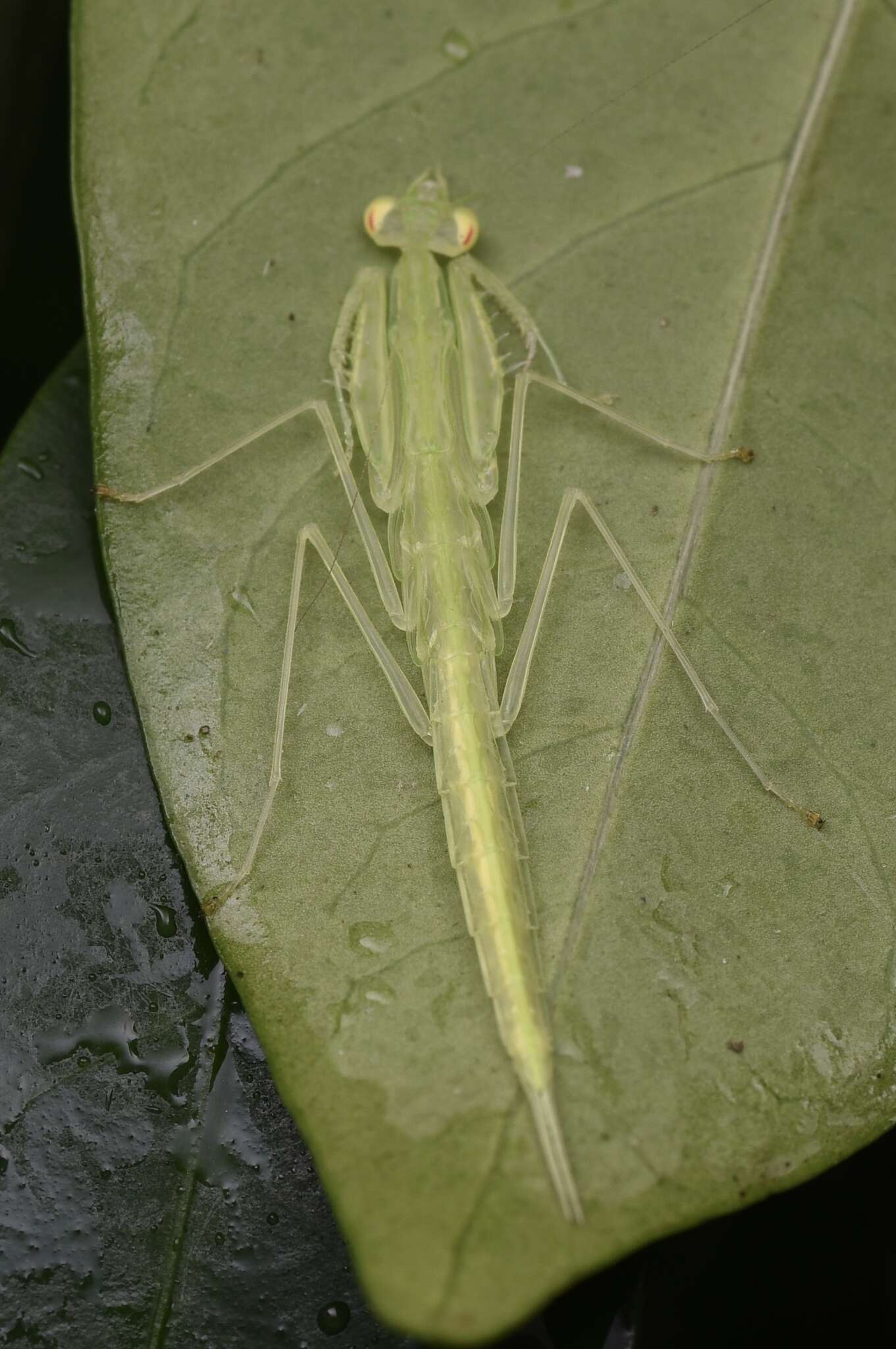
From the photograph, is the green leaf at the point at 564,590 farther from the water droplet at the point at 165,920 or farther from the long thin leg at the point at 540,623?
the water droplet at the point at 165,920

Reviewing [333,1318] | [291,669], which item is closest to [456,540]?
[291,669]

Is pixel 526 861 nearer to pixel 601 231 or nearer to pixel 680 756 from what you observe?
pixel 680 756

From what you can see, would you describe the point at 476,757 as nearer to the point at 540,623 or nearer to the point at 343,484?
the point at 540,623

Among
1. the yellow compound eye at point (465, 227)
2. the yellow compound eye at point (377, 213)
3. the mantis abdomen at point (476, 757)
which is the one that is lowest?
the mantis abdomen at point (476, 757)

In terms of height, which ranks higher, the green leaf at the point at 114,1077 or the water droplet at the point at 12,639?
the water droplet at the point at 12,639

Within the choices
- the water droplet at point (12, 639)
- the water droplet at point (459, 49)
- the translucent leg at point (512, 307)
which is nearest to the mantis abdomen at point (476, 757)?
the translucent leg at point (512, 307)

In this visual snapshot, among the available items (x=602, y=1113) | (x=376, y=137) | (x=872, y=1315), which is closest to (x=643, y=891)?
(x=602, y=1113)

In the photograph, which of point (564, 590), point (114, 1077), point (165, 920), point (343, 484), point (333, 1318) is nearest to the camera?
point (333, 1318)
